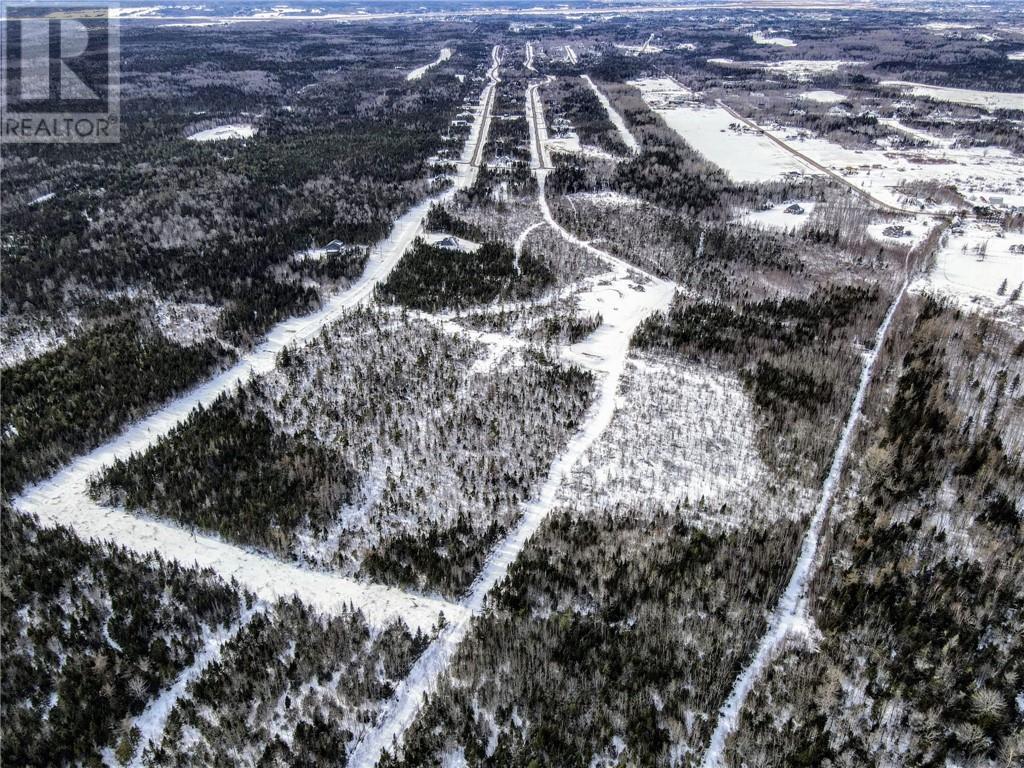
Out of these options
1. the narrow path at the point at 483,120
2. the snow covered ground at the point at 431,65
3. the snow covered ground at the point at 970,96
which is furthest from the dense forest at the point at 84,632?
the snow covered ground at the point at 431,65

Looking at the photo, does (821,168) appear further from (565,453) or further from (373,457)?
(373,457)

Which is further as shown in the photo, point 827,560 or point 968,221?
point 968,221

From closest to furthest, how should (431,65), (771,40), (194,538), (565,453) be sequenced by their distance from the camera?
(194,538) < (565,453) < (431,65) < (771,40)

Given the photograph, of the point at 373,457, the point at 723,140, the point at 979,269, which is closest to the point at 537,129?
the point at 723,140

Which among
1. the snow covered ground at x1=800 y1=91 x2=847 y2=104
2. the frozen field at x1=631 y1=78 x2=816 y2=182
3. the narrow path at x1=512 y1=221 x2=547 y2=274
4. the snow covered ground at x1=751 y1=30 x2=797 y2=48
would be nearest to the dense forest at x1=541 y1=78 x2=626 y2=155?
the frozen field at x1=631 y1=78 x2=816 y2=182

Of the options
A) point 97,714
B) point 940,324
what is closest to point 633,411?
point 940,324

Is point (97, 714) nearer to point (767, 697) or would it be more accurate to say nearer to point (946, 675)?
point (767, 697)
